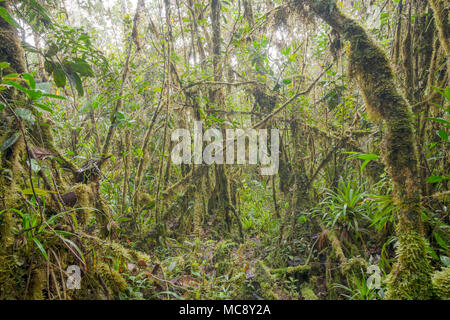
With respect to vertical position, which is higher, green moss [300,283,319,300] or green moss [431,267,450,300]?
green moss [431,267,450,300]

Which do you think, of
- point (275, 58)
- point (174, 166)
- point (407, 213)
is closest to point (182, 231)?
point (174, 166)

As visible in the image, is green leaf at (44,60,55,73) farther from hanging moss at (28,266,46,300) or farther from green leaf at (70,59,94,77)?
hanging moss at (28,266,46,300)

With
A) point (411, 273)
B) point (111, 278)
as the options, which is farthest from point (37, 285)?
point (411, 273)

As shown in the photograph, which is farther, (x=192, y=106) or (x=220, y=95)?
(x=220, y=95)

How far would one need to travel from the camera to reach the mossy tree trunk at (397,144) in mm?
1285

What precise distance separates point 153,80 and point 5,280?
10.2 feet

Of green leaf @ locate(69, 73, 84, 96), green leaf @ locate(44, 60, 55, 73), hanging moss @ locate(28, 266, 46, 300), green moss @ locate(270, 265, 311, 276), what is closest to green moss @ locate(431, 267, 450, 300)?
green moss @ locate(270, 265, 311, 276)

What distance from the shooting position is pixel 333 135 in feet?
10.2

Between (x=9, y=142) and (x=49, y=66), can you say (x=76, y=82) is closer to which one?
(x=49, y=66)

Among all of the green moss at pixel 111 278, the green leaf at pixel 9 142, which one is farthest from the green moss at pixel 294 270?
the green leaf at pixel 9 142

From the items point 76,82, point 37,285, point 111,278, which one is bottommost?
point 111,278

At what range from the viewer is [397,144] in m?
1.54

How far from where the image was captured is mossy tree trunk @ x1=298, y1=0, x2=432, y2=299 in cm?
129

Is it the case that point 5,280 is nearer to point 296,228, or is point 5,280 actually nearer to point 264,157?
point 296,228
